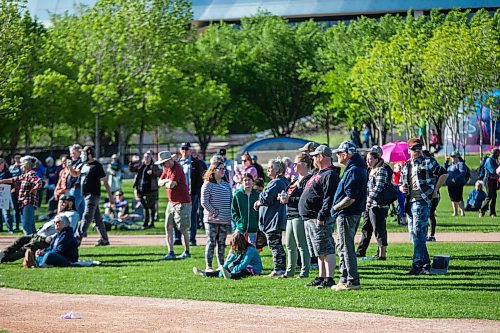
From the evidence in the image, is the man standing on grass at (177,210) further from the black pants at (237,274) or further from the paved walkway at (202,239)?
the paved walkway at (202,239)

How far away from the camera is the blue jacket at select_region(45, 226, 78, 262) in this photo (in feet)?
57.4

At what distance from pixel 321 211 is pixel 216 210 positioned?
8.29 feet

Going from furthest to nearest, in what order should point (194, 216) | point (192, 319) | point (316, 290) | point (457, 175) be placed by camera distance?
point (457, 175), point (194, 216), point (316, 290), point (192, 319)

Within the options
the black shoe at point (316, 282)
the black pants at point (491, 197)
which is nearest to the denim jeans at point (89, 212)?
the black shoe at point (316, 282)

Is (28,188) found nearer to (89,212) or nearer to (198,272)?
(89,212)

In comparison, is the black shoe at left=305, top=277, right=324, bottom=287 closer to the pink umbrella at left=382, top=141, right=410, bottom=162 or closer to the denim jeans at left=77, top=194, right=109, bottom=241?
the denim jeans at left=77, top=194, right=109, bottom=241

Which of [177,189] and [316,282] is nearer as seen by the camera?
[316,282]

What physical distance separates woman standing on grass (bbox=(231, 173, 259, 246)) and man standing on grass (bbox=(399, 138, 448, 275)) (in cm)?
223

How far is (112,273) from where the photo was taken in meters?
16.5

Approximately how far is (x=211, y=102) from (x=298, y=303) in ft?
136

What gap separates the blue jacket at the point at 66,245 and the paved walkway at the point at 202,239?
3.95 metres

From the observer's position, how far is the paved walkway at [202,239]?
20.7 metres

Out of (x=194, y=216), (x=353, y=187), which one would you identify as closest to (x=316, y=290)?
(x=353, y=187)

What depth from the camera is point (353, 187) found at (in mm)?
13500
